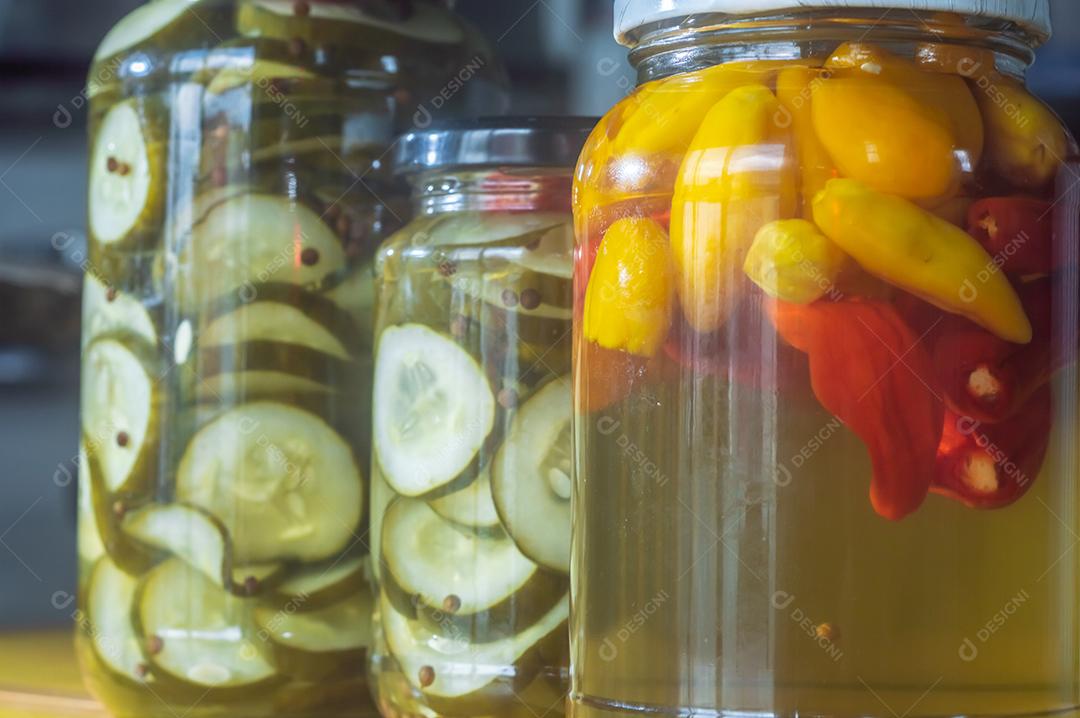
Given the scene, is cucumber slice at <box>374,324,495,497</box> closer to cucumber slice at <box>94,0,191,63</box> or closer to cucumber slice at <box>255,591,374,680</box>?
cucumber slice at <box>255,591,374,680</box>

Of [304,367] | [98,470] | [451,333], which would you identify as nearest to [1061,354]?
[451,333]

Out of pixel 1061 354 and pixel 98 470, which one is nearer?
pixel 1061 354

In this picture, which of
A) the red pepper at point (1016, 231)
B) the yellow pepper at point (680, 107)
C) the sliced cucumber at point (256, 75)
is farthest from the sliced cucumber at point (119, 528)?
the red pepper at point (1016, 231)

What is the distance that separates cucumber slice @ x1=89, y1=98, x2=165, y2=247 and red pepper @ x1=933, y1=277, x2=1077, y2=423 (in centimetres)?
40

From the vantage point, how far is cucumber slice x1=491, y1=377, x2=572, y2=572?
2.03 ft

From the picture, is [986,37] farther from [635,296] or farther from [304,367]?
[304,367]

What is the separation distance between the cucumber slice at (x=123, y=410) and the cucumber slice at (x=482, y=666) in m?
0.19

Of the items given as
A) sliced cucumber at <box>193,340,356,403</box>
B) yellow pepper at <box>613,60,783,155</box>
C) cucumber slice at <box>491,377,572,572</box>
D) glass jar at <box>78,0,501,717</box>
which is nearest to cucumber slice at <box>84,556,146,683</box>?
glass jar at <box>78,0,501,717</box>

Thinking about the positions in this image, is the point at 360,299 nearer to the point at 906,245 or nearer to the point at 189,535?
the point at 189,535

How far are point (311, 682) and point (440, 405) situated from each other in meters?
0.17

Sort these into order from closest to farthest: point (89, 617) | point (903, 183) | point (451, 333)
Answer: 1. point (903, 183)
2. point (451, 333)
3. point (89, 617)

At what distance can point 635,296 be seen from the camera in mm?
529

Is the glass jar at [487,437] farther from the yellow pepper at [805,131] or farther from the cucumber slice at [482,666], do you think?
the yellow pepper at [805,131]

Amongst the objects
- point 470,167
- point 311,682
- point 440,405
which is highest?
point 470,167
